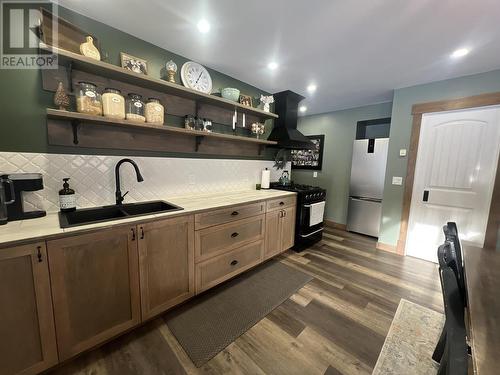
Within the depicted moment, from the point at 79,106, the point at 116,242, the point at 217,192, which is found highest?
the point at 79,106

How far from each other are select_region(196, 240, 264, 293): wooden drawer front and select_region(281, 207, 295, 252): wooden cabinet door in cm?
46

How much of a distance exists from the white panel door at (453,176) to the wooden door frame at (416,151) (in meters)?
0.05

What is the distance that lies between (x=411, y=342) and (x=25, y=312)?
2.57 m

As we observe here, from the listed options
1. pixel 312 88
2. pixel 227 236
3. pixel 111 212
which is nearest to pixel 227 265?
pixel 227 236

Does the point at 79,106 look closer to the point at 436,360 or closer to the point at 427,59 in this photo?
the point at 436,360

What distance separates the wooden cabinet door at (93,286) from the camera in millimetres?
1174

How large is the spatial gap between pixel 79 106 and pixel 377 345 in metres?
2.92

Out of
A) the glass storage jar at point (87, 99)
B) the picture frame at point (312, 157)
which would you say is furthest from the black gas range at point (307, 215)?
the glass storage jar at point (87, 99)

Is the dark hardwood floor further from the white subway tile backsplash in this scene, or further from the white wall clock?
the white wall clock

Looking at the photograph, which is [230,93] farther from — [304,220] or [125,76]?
[304,220]

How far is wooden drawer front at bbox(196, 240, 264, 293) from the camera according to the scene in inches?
74.4

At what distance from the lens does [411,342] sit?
153cm

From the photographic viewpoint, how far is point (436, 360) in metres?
1.38

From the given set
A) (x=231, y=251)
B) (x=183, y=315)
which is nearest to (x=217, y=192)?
(x=231, y=251)
